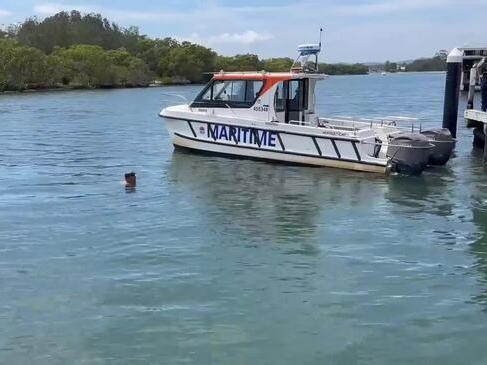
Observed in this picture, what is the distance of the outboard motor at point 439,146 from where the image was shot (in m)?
17.7

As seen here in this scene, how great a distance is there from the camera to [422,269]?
30.6 feet

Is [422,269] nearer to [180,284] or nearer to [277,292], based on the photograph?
[277,292]

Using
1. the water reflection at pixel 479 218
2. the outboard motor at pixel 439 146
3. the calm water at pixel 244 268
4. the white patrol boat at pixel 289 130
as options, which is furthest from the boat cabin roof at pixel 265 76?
the water reflection at pixel 479 218

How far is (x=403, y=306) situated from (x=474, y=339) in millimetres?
1056

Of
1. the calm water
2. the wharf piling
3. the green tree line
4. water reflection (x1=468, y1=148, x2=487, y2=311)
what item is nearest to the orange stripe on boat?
the calm water

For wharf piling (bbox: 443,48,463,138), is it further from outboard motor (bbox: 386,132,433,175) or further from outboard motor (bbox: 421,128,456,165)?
outboard motor (bbox: 386,132,433,175)

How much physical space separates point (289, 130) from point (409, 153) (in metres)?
3.35

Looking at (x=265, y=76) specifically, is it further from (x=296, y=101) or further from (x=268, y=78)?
(x=296, y=101)

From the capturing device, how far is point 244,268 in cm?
930

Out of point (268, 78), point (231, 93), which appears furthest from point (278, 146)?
point (231, 93)

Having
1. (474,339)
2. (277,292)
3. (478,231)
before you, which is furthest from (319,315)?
(478,231)

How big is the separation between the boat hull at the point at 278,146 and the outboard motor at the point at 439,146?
194 cm

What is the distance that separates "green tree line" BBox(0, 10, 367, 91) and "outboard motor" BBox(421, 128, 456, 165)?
49.8 m

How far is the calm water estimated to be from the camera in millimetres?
6871
